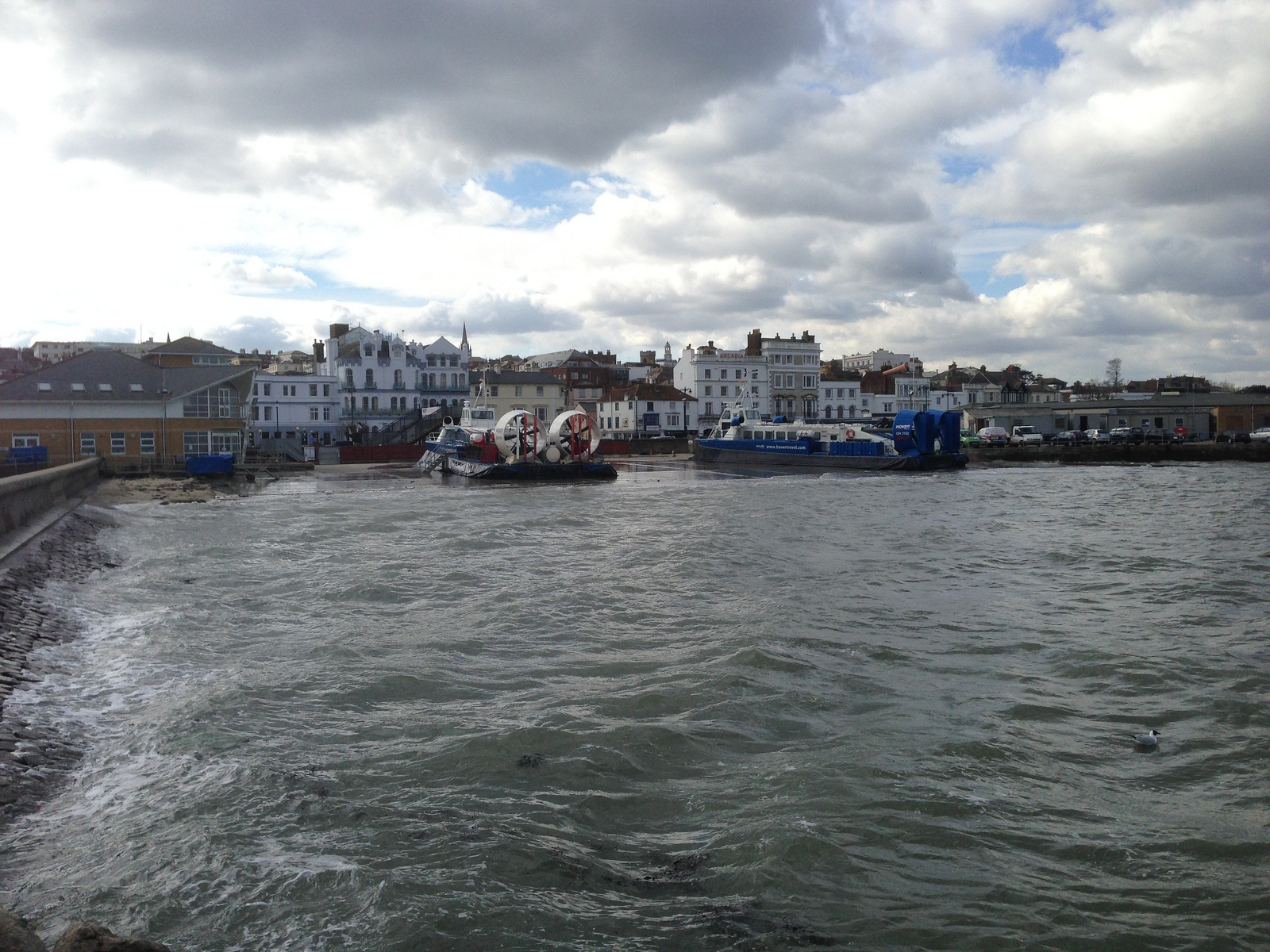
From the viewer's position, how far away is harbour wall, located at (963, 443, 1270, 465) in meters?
48.7

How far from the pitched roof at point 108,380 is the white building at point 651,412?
35.6 meters

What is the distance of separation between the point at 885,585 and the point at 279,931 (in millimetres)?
10837

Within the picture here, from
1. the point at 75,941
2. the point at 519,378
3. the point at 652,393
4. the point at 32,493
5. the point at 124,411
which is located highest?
the point at 519,378

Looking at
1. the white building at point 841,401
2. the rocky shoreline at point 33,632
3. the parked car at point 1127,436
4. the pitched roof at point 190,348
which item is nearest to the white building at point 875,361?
the white building at point 841,401

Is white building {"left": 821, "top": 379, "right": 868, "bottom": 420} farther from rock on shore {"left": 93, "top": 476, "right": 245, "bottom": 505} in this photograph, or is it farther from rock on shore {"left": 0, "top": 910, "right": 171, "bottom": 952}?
rock on shore {"left": 0, "top": 910, "right": 171, "bottom": 952}

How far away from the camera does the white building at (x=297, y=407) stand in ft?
205

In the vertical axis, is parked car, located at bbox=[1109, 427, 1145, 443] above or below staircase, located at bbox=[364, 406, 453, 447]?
below

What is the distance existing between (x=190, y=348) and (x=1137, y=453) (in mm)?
63410

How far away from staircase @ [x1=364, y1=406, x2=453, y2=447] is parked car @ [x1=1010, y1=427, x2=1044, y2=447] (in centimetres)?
4100

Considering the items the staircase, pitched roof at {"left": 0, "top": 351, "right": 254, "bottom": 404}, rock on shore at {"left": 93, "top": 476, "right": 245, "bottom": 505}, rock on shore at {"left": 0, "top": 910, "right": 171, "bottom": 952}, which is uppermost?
pitched roof at {"left": 0, "top": 351, "right": 254, "bottom": 404}

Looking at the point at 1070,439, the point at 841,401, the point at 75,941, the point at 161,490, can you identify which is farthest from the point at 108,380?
the point at 841,401

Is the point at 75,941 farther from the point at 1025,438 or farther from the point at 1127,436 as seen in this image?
the point at 1025,438

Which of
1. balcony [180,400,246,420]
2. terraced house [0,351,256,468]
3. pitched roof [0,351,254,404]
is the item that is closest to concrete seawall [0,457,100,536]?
terraced house [0,351,256,468]

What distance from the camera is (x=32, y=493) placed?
18375 millimetres
